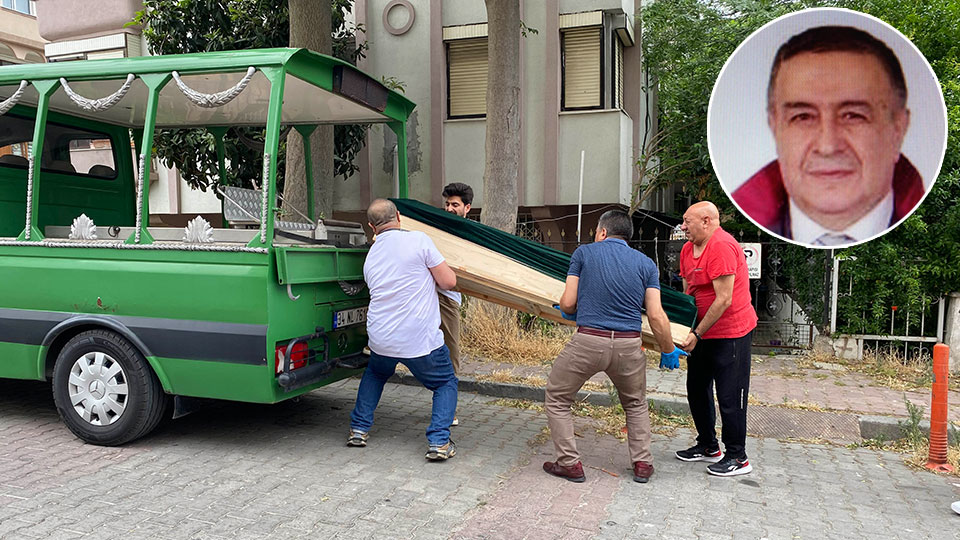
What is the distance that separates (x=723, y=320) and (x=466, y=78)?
8652 mm

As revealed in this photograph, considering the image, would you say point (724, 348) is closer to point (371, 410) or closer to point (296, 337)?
point (371, 410)

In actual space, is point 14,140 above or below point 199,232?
above

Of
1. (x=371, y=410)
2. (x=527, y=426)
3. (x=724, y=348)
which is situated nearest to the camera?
(x=724, y=348)

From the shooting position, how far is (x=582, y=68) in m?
11.7

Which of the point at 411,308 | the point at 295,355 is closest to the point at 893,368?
the point at 411,308

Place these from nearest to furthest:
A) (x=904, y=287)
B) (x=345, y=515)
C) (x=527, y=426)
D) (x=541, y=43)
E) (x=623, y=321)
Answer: (x=345, y=515) → (x=623, y=321) → (x=527, y=426) → (x=904, y=287) → (x=541, y=43)

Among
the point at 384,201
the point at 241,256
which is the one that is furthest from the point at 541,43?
the point at 241,256

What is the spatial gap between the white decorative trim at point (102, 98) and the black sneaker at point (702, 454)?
4668 millimetres

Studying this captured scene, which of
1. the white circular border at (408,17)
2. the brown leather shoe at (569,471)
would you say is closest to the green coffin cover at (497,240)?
the brown leather shoe at (569,471)

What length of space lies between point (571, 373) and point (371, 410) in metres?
1.60

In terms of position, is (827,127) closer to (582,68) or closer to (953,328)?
(953,328)

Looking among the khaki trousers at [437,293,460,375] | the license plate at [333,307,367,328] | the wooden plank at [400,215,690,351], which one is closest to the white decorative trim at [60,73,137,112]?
the license plate at [333,307,367,328]

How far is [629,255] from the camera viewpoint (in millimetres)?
4309

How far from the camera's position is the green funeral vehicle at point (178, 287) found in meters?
4.46
